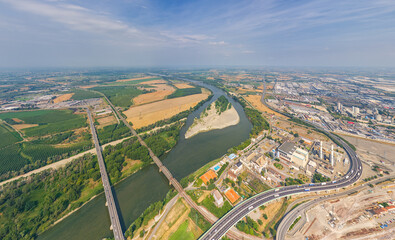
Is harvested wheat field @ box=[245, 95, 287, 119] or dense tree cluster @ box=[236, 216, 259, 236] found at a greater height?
harvested wheat field @ box=[245, 95, 287, 119]

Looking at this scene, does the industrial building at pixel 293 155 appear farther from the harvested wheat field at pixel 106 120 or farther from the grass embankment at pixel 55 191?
the harvested wheat field at pixel 106 120

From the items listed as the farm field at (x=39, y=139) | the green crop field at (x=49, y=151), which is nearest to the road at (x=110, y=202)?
the green crop field at (x=49, y=151)

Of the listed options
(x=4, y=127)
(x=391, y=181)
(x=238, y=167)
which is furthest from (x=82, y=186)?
(x=391, y=181)

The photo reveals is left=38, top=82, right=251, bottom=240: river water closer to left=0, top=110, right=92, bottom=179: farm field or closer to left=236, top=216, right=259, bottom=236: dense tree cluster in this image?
left=236, top=216, right=259, bottom=236: dense tree cluster

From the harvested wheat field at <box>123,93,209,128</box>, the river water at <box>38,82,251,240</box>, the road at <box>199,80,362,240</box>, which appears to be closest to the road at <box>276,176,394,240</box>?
the road at <box>199,80,362,240</box>

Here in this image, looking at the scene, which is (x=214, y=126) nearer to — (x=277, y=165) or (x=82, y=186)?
→ (x=277, y=165)

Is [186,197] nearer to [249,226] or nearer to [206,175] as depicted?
[206,175]

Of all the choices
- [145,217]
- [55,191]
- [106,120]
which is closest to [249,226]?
[145,217]
